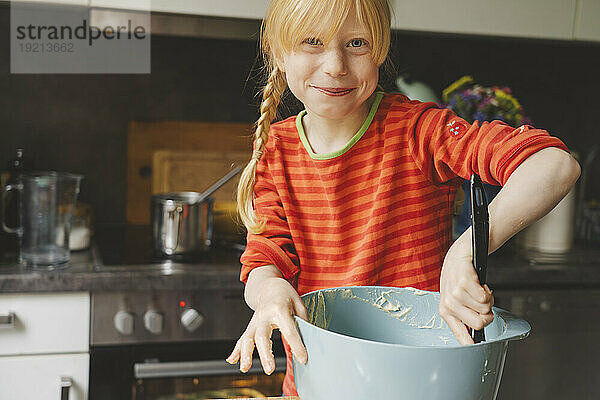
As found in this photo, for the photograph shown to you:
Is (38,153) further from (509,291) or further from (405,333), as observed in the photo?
(405,333)

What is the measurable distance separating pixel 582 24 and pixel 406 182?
46.2 inches

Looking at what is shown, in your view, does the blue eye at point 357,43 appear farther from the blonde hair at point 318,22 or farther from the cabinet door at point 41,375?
the cabinet door at point 41,375

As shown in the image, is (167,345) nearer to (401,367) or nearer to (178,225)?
(178,225)

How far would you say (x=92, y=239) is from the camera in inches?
67.9

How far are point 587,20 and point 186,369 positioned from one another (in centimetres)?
135

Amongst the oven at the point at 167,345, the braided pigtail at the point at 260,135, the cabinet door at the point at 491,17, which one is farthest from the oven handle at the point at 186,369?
the cabinet door at the point at 491,17

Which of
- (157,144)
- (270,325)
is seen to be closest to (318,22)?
(270,325)

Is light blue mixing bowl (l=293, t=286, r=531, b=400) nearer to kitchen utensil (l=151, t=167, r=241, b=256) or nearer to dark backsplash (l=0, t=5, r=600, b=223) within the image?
kitchen utensil (l=151, t=167, r=241, b=256)

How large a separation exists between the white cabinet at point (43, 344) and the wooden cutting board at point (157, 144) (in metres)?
0.52

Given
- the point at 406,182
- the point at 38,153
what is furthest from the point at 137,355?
the point at 406,182

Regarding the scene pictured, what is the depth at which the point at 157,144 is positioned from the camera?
1892 mm

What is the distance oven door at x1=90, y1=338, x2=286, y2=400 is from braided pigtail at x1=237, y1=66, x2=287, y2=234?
681mm

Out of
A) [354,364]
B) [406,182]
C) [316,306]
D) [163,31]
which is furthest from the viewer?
[163,31]

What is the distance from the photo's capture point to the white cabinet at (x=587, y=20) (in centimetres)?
176
